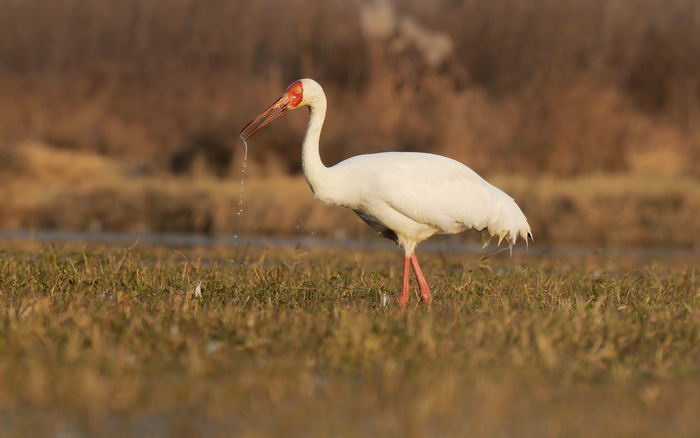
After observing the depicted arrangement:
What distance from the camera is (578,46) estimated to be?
832 inches

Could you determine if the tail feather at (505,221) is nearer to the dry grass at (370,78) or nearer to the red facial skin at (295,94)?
the red facial skin at (295,94)

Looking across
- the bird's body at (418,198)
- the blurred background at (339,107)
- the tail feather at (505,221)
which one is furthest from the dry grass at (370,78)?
the bird's body at (418,198)

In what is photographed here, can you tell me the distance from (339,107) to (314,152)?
36.8 ft

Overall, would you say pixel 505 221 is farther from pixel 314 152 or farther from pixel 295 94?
pixel 295 94

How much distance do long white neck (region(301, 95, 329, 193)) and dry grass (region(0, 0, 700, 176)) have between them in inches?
347

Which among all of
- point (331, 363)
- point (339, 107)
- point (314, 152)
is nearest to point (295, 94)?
point (314, 152)

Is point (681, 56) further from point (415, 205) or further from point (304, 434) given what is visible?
point (304, 434)

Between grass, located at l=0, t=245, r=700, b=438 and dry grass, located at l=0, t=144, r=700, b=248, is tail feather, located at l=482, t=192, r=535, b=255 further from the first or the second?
dry grass, located at l=0, t=144, r=700, b=248

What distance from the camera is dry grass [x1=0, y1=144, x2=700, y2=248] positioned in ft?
49.1

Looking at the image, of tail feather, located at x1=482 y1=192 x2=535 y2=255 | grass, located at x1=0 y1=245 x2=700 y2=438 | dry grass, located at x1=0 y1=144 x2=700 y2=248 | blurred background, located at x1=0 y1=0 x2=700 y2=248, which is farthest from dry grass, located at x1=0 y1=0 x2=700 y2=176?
grass, located at x1=0 y1=245 x2=700 y2=438

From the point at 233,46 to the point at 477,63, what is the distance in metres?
4.65

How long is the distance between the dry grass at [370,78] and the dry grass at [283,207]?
46.0 inches

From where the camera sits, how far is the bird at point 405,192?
771 cm

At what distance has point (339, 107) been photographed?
62.2 feet
